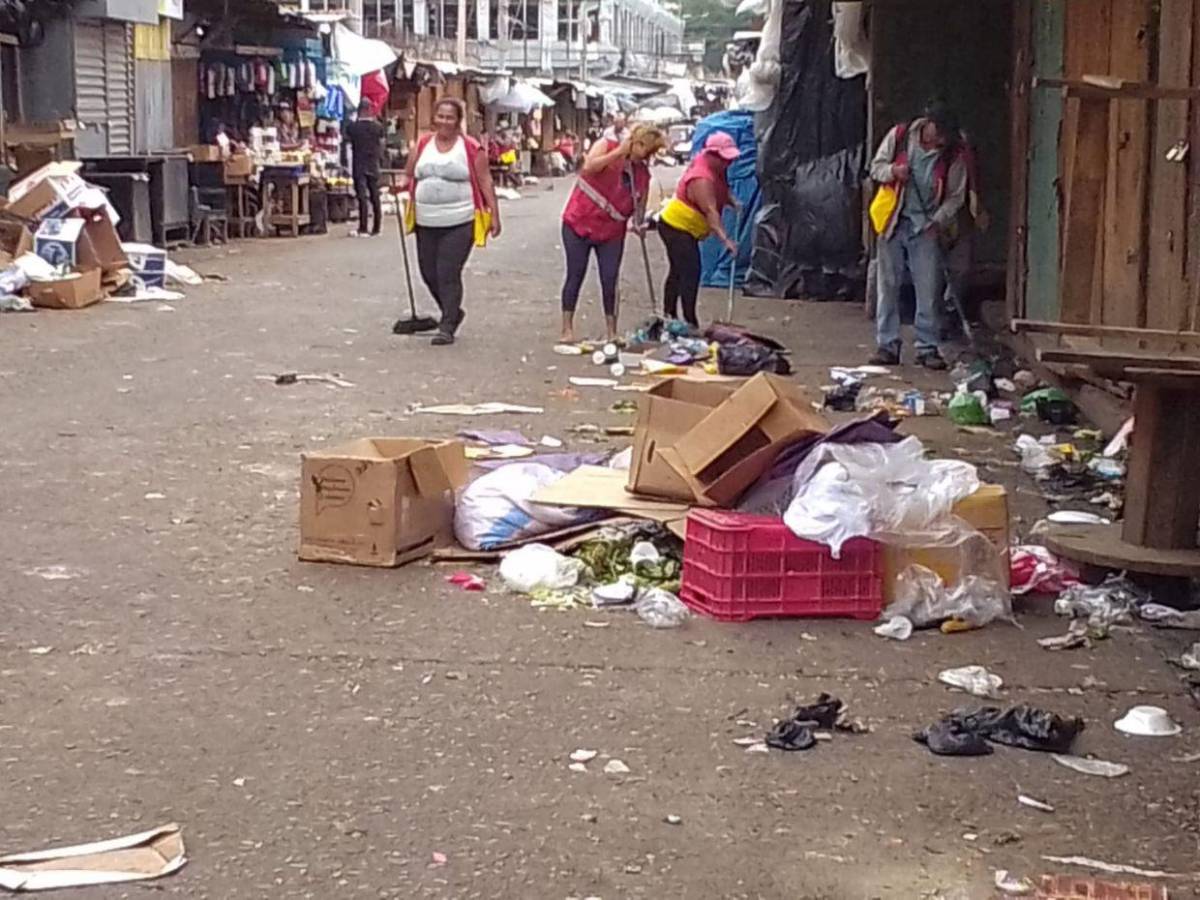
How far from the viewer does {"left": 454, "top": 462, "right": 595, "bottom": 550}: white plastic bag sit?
22.0 feet

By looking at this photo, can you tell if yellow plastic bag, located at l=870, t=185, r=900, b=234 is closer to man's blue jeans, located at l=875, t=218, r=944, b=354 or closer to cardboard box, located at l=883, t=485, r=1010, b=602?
man's blue jeans, located at l=875, t=218, r=944, b=354

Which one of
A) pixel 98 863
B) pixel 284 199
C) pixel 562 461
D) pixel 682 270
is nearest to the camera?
pixel 98 863

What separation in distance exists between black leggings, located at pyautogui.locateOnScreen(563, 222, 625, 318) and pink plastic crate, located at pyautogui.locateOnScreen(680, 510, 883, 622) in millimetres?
6958

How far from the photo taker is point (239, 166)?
902 inches

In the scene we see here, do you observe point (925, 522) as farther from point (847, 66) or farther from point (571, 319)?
point (847, 66)

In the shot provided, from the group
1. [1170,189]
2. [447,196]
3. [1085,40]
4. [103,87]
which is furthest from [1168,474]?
A: [103,87]

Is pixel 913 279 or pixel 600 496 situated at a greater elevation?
pixel 913 279

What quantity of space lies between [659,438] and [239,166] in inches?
676

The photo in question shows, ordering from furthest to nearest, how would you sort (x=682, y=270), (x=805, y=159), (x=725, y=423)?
1. (x=805, y=159)
2. (x=682, y=270)
3. (x=725, y=423)

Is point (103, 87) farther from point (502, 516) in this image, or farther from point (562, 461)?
point (502, 516)

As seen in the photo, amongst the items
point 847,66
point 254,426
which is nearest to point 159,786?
point 254,426

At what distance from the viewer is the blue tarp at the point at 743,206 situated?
1744 cm

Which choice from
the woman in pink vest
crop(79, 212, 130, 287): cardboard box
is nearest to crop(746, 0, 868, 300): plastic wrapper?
the woman in pink vest

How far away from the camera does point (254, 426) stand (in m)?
9.42
